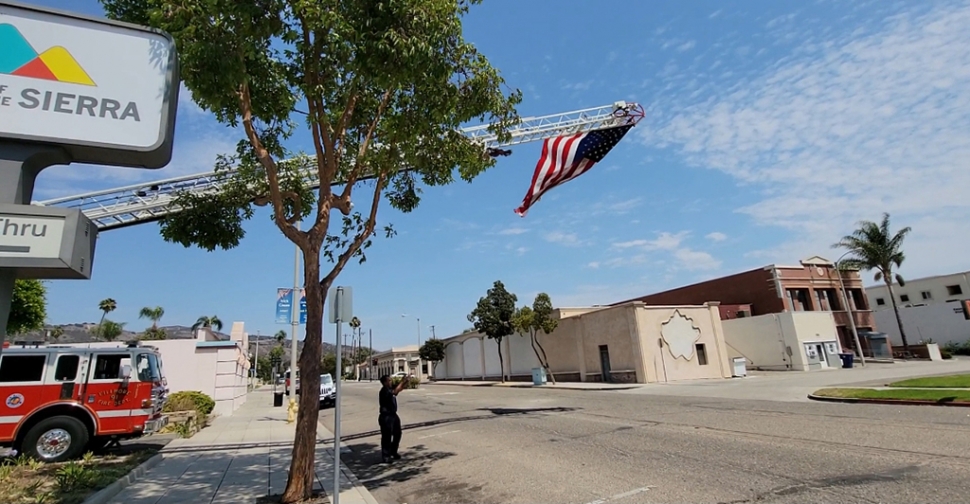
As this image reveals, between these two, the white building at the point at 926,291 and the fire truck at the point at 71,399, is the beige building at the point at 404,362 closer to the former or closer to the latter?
the white building at the point at 926,291

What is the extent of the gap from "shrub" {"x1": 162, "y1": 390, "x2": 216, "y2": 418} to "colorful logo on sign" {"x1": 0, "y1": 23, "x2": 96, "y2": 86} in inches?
675

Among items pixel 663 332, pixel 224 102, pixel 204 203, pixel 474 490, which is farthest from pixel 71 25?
pixel 663 332

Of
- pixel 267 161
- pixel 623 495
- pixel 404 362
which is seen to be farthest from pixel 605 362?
pixel 404 362

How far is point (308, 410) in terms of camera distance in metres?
7.28

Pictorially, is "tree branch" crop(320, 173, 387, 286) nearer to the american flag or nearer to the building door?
the american flag

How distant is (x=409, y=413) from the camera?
21031mm

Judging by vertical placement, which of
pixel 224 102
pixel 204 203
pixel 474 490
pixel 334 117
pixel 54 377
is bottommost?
pixel 474 490

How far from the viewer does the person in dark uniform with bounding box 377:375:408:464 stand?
34.9 ft

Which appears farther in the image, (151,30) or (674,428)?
(674,428)

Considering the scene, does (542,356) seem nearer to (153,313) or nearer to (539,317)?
(539,317)

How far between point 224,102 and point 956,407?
17398mm

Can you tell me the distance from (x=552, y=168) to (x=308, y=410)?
412 inches

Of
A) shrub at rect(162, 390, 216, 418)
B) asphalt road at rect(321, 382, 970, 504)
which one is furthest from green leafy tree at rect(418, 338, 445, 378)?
asphalt road at rect(321, 382, 970, 504)

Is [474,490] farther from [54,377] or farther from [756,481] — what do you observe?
[54,377]
